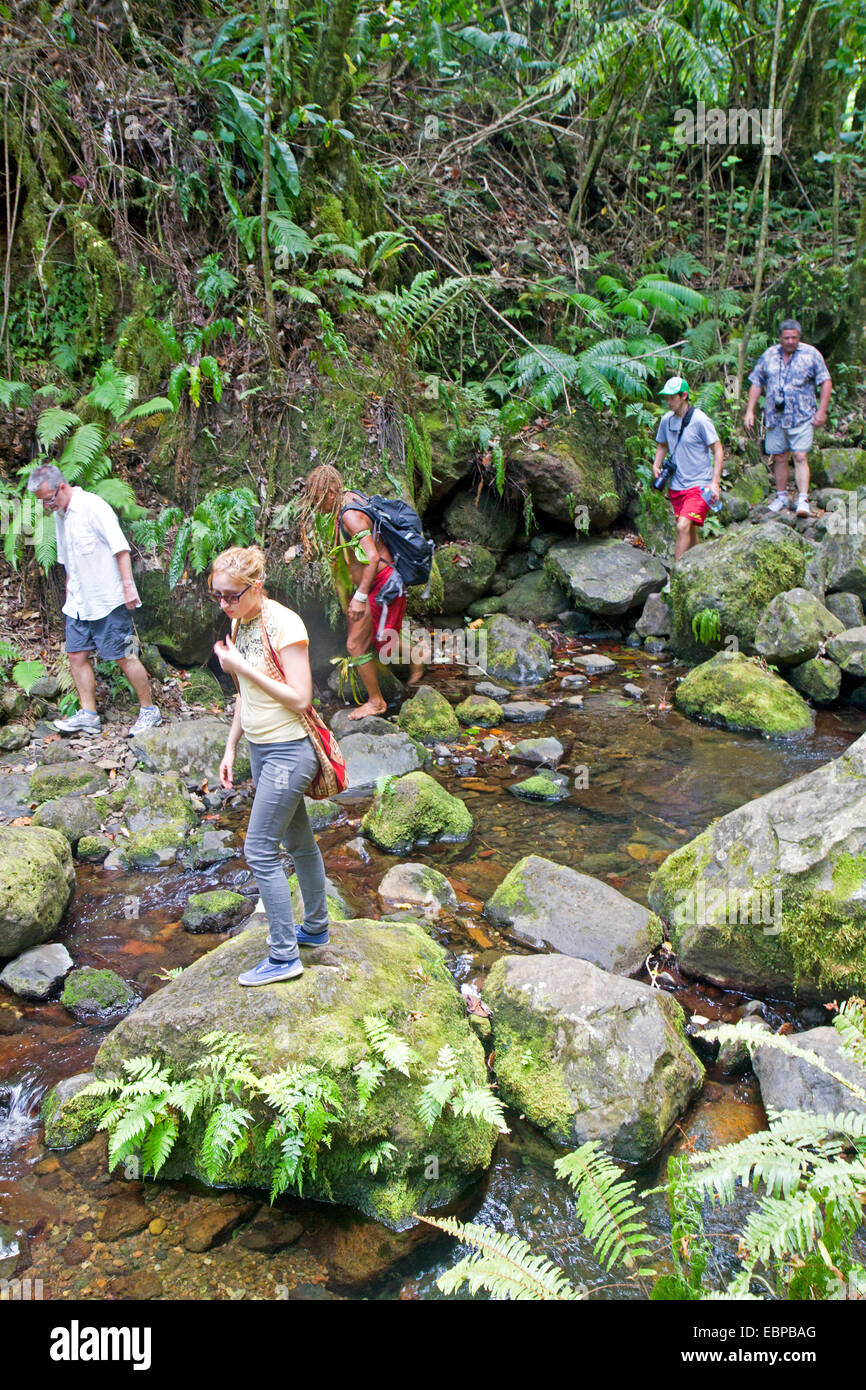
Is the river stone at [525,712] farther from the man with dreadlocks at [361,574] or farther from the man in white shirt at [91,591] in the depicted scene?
the man in white shirt at [91,591]

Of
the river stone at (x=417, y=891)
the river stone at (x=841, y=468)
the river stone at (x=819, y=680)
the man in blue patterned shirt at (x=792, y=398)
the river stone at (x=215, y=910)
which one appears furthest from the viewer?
the river stone at (x=841, y=468)

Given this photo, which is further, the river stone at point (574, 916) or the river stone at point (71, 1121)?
the river stone at point (574, 916)

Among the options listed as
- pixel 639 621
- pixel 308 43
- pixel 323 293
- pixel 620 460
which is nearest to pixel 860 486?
pixel 620 460

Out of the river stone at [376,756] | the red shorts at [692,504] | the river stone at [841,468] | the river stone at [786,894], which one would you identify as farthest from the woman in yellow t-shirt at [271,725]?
the river stone at [841,468]

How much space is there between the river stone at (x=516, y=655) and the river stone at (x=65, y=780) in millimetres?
4239

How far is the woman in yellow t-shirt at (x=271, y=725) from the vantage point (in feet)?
11.9

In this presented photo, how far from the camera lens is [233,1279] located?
123 inches

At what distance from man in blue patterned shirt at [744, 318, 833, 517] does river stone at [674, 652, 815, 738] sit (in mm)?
4132

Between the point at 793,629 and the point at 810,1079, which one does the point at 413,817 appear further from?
the point at 793,629

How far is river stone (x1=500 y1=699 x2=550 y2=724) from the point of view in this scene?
8.29m

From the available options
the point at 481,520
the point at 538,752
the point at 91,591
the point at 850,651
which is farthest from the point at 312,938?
the point at 481,520

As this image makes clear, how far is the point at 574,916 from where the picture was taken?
4.92 metres

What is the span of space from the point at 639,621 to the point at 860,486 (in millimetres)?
4262
